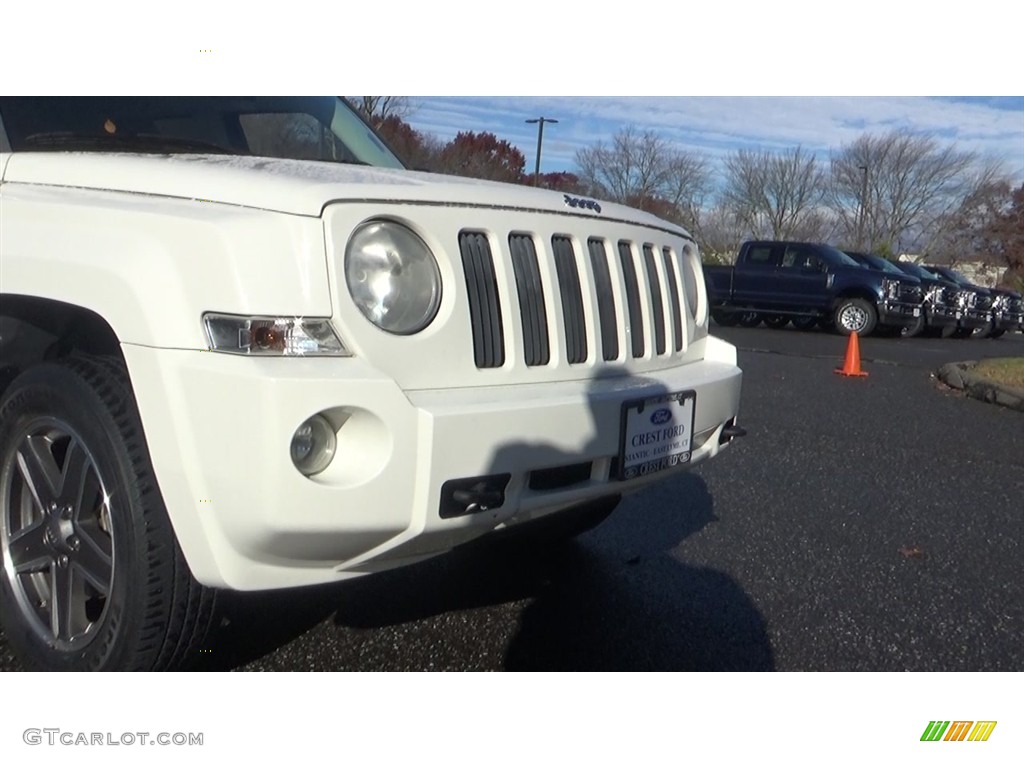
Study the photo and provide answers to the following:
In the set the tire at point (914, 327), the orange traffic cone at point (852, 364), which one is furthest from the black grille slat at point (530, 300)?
the tire at point (914, 327)

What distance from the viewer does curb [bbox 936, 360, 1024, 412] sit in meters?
7.59

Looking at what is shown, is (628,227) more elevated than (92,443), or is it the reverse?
(628,227)

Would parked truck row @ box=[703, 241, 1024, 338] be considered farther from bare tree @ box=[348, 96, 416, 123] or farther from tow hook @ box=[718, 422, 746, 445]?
tow hook @ box=[718, 422, 746, 445]

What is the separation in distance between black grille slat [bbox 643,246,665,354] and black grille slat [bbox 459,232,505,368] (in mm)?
700

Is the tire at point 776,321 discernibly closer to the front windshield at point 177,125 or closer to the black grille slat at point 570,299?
the front windshield at point 177,125

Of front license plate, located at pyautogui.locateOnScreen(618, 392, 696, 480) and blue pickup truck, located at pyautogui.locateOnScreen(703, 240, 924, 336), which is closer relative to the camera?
front license plate, located at pyautogui.locateOnScreen(618, 392, 696, 480)

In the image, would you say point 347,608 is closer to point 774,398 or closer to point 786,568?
point 786,568

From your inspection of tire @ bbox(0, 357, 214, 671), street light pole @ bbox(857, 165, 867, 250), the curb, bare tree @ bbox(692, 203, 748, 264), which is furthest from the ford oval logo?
the curb

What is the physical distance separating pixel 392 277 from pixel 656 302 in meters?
1.03

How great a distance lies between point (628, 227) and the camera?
108 inches

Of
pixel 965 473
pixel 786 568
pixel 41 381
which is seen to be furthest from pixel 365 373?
pixel 965 473

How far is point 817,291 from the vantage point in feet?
53.3

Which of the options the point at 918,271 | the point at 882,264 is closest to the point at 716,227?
the point at 882,264
